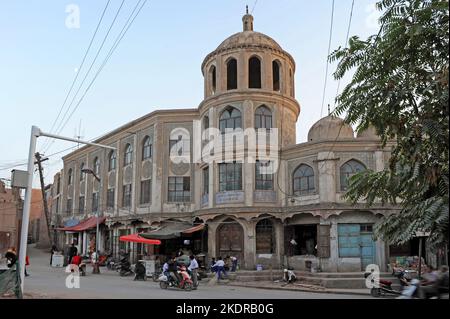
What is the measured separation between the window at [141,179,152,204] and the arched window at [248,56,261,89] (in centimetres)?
919

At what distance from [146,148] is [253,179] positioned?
943cm

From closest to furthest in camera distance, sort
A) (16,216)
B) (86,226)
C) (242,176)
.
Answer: (242,176) → (86,226) → (16,216)

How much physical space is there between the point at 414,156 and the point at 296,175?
15.9 meters

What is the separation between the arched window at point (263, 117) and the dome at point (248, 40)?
3768 mm

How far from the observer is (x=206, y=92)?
88.0 feet

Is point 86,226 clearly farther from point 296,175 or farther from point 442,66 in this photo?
point 442,66

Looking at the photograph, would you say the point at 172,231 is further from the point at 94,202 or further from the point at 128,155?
the point at 94,202

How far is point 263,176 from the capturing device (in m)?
24.2

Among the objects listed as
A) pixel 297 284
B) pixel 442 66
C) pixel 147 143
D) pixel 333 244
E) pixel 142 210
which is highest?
pixel 147 143

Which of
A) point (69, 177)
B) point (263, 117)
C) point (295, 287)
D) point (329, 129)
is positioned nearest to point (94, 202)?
point (69, 177)

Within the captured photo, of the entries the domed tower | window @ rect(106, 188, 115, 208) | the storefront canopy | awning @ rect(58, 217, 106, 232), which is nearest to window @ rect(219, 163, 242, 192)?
the domed tower

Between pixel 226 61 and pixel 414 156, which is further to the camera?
pixel 226 61

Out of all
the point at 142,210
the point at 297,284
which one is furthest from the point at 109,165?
the point at 297,284

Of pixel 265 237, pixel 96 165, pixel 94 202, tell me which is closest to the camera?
pixel 265 237
